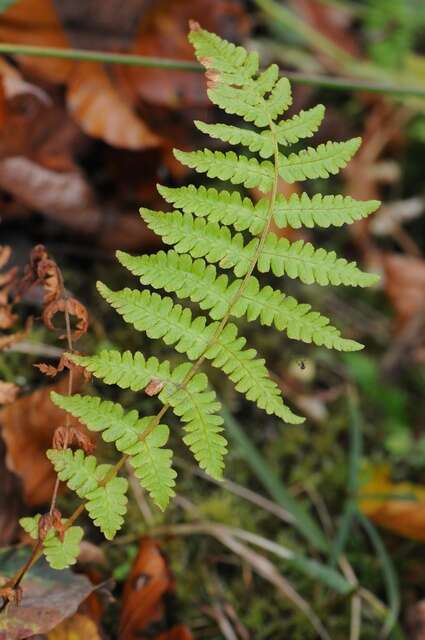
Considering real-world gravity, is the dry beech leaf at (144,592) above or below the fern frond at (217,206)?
below

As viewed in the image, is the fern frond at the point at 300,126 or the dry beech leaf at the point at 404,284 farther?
the dry beech leaf at the point at 404,284

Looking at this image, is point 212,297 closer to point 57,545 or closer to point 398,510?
point 57,545

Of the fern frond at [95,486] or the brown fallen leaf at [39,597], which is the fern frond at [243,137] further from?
the brown fallen leaf at [39,597]

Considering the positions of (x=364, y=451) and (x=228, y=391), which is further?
(x=364, y=451)

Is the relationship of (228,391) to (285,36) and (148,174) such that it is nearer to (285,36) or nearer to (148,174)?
(148,174)

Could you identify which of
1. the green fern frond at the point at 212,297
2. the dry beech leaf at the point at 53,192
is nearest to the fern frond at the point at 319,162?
the green fern frond at the point at 212,297

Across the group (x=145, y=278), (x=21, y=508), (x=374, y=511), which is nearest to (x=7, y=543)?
(x=21, y=508)

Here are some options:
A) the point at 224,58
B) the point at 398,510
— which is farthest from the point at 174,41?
the point at 398,510
